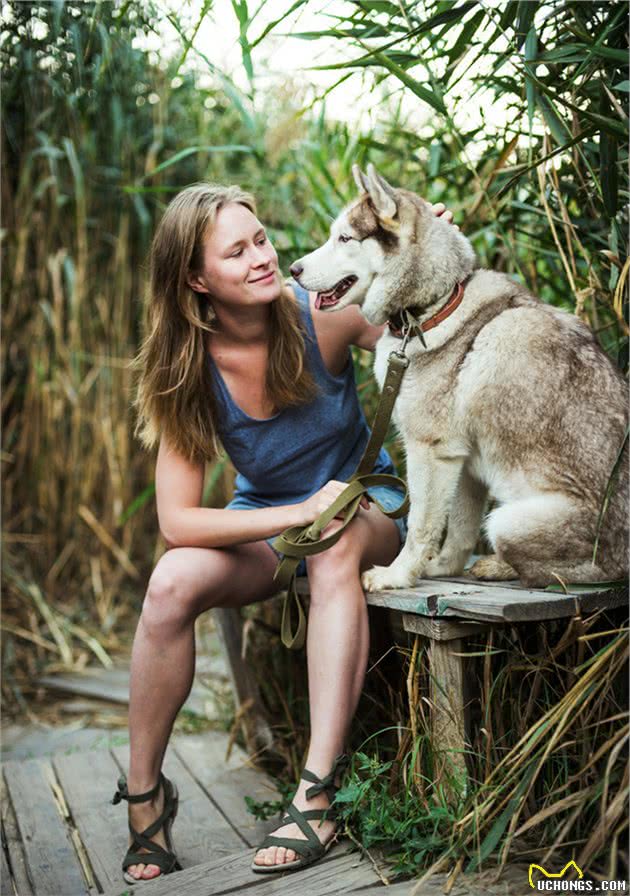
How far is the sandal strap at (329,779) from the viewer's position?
6.24ft

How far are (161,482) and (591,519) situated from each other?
1074 millimetres

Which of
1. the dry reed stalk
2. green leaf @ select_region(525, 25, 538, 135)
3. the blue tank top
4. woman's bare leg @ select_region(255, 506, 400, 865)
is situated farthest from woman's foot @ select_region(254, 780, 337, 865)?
the dry reed stalk

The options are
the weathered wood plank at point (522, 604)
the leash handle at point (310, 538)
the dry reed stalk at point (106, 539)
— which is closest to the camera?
the weathered wood plank at point (522, 604)

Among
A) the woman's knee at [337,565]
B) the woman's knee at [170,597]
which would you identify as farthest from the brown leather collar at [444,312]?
the woman's knee at [170,597]

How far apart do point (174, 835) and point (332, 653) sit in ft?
2.67

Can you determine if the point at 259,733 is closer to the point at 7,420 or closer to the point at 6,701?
the point at 6,701

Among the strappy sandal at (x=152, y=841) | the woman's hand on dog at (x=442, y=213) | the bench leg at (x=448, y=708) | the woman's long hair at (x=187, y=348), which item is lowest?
the strappy sandal at (x=152, y=841)

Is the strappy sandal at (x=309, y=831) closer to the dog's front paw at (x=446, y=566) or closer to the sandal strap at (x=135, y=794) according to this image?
the sandal strap at (x=135, y=794)

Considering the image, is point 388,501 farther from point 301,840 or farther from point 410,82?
point 410,82

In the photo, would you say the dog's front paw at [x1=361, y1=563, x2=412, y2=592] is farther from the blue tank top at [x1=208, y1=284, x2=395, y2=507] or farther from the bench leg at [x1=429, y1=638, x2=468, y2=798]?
the blue tank top at [x1=208, y1=284, x2=395, y2=507]

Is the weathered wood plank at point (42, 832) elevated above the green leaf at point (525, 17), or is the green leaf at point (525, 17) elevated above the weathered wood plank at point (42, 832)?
the green leaf at point (525, 17)

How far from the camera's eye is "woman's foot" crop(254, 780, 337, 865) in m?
1.84

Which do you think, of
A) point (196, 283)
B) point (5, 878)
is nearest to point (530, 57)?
point (196, 283)

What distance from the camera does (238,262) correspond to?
221cm
